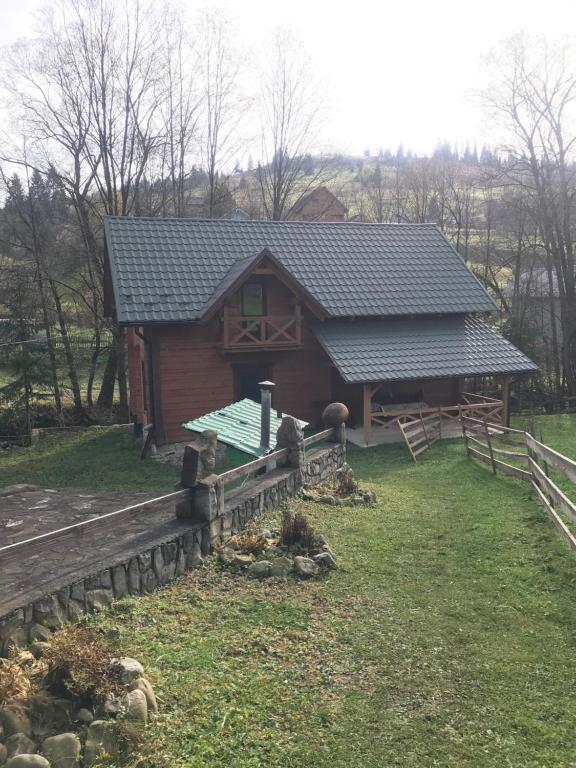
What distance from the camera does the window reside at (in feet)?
62.2

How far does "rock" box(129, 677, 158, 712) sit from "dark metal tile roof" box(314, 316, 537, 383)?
42.3 ft

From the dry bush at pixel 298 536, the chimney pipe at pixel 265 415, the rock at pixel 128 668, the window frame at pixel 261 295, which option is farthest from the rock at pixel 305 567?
the window frame at pixel 261 295

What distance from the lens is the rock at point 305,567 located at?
8.02 metres

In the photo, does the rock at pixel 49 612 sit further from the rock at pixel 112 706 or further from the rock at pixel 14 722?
the rock at pixel 112 706

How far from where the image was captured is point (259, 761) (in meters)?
4.80

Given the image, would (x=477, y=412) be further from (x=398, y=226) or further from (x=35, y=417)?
(x=35, y=417)

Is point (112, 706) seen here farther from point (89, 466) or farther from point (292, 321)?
point (292, 321)

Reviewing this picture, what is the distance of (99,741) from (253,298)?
15290 millimetres

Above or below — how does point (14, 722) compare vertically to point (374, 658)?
above

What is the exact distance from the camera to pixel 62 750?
460 cm

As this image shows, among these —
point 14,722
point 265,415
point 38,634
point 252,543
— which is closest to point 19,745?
point 14,722

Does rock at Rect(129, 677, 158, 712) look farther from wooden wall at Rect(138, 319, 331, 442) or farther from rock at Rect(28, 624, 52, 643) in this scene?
wooden wall at Rect(138, 319, 331, 442)

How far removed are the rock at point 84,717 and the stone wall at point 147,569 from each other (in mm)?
972

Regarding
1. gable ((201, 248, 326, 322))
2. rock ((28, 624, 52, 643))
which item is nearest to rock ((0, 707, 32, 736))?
rock ((28, 624, 52, 643))
